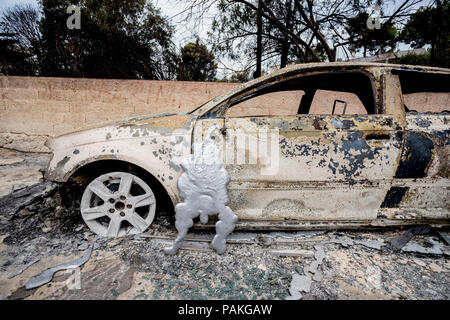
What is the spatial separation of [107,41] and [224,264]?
1201 cm

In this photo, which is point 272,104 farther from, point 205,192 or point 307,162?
point 205,192

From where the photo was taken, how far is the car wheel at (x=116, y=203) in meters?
1.83

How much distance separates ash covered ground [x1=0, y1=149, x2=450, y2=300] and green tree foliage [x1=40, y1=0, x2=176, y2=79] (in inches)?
390

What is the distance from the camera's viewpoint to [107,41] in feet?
32.6

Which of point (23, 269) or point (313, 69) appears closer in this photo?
point (23, 269)

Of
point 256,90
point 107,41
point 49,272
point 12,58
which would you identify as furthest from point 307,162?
point 12,58

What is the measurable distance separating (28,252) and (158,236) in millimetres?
1033

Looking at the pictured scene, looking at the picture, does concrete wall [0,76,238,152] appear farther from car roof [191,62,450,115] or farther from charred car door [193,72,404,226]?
charred car door [193,72,404,226]

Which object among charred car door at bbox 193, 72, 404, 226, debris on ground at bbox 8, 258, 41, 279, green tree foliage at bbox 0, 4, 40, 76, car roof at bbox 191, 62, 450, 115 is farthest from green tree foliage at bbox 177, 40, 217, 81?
debris on ground at bbox 8, 258, 41, 279

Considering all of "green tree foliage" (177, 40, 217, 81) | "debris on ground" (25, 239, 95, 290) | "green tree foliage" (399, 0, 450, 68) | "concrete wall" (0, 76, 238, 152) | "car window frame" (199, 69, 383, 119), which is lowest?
"debris on ground" (25, 239, 95, 290)

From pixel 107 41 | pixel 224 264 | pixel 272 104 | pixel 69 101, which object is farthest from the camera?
pixel 107 41

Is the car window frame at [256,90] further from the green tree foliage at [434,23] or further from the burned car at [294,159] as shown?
the green tree foliage at [434,23]

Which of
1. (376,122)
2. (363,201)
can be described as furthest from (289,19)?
(363,201)

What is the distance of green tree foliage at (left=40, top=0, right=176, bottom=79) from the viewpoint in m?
9.23
